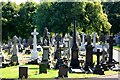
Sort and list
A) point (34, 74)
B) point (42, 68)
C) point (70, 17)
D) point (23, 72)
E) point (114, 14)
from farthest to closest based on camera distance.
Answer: point (114, 14)
point (70, 17)
point (42, 68)
point (34, 74)
point (23, 72)

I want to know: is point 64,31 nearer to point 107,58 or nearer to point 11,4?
point 11,4

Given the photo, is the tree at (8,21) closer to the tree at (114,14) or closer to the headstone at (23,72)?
the tree at (114,14)

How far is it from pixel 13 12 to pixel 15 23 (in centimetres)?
273

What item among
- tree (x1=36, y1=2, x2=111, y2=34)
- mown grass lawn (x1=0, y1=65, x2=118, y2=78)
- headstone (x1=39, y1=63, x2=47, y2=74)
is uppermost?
tree (x1=36, y1=2, x2=111, y2=34)

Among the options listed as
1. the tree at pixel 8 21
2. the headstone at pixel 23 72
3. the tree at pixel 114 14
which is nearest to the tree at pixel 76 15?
the tree at pixel 114 14

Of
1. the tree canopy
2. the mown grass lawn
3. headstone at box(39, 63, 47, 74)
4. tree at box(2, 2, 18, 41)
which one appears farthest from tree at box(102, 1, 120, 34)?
headstone at box(39, 63, 47, 74)

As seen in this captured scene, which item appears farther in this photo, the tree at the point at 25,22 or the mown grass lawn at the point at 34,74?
the tree at the point at 25,22

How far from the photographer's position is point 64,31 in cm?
4122

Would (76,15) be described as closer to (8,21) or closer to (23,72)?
(8,21)

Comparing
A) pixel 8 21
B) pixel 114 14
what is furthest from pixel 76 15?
pixel 8 21

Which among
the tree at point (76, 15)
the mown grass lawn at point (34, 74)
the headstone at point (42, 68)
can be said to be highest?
the tree at point (76, 15)

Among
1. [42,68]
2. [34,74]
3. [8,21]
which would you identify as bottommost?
[34,74]

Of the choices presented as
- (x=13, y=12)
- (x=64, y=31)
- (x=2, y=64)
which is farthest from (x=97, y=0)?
(x=2, y=64)

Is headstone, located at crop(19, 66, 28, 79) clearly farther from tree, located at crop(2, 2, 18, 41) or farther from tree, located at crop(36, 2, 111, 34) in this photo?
tree, located at crop(2, 2, 18, 41)
